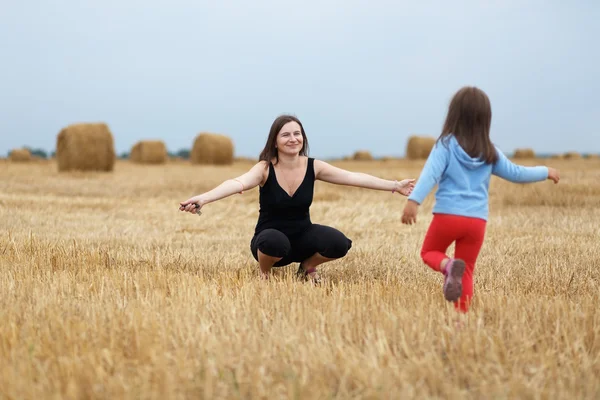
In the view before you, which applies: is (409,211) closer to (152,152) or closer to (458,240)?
(458,240)

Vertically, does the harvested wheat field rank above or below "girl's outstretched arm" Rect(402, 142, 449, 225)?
below

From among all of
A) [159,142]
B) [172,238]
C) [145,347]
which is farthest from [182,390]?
[159,142]

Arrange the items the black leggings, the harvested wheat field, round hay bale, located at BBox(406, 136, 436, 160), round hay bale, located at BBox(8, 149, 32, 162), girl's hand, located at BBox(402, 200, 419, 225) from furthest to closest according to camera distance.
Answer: round hay bale, located at BBox(8, 149, 32, 162) → round hay bale, located at BBox(406, 136, 436, 160) → the black leggings → girl's hand, located at BBox(402, 200, 419, 225) → the harvested wheat field

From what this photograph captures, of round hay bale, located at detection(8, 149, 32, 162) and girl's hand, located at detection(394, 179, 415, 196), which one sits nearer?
girl's hand, located at detection(394, 179, 415, 196)

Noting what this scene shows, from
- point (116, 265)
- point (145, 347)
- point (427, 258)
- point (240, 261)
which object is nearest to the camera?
point (145, 347)

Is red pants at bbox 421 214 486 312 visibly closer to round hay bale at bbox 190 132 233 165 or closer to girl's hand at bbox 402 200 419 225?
girl's hand at bbox 402 200 419 225

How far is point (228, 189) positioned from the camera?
4449mm

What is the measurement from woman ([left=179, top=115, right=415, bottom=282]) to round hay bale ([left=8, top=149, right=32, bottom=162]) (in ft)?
103

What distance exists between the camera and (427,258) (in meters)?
3.58

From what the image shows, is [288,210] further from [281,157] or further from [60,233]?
[60,233]

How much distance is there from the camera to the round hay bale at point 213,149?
25688mm

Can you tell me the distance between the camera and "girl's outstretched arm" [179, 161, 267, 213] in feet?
13.8

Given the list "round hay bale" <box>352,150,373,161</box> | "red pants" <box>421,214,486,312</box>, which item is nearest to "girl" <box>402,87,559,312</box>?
"red pants" <box>421,214,486,312</box>

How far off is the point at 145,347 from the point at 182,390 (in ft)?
1.49
